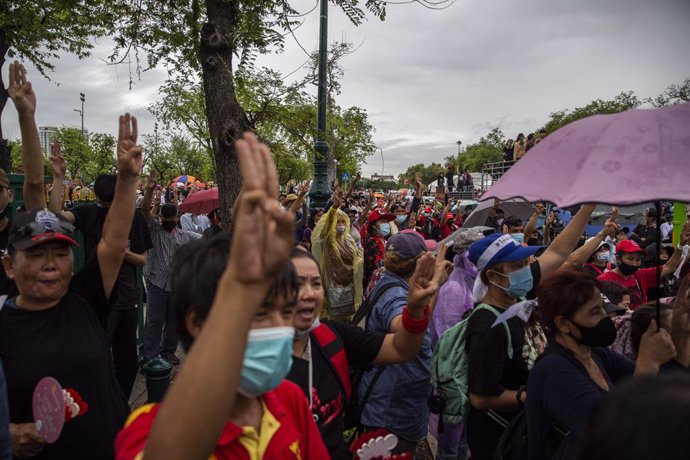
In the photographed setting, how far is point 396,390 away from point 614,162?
6.24 ft

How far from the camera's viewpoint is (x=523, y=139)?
14.7m

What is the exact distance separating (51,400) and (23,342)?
1.00 feet

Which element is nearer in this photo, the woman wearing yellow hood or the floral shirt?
the woman wearing yellow hood

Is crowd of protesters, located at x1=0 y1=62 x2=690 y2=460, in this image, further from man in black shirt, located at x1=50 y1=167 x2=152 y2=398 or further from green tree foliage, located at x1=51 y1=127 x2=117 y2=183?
green tree foliage, located at x1=51 y1=127 x2=117 y2=183

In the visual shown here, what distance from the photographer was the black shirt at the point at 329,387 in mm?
2057

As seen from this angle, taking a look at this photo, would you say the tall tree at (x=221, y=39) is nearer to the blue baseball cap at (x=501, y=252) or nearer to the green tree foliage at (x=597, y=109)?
the blue baseball cap at (x=501, y=252)

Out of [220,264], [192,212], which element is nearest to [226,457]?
[220,264]

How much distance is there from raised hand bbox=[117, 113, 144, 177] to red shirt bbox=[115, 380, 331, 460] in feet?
4.11

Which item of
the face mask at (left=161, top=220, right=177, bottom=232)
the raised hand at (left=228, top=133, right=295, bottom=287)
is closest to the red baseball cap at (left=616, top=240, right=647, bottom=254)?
the raised hand at (left=228, top=133, right=295, bottom=287)

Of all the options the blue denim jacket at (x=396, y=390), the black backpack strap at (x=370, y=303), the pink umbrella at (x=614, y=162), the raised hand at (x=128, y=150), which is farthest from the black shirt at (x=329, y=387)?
the raised hand at (x=128, y=150)

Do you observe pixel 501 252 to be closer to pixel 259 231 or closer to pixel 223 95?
pixel 259 231

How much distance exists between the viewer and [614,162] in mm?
1733

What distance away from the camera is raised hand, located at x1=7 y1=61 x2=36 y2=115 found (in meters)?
2.63

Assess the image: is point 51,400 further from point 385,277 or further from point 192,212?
point 192,212
